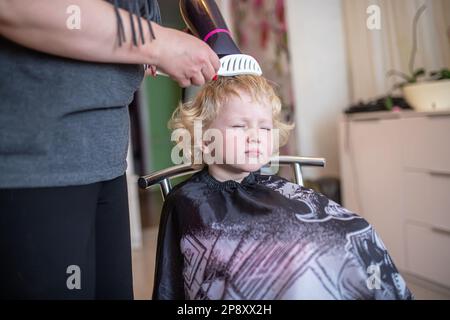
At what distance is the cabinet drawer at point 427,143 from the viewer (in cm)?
146

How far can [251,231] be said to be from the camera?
2.35 ft

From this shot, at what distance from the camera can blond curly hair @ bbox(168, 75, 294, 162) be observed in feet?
2.82

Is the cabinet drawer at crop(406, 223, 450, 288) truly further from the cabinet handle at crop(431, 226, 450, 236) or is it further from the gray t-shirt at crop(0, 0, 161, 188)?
the gray t-shirt at crop(0, 0, 161, 188)

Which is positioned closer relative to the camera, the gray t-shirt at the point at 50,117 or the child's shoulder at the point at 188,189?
the gray t-shirt at the point at 50,117

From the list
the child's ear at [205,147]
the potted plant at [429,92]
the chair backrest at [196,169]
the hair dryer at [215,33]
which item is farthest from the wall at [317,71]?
the hair dryer at [215,33]

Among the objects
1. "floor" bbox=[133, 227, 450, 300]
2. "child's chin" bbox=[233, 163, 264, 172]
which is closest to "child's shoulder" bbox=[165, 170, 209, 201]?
"child's chin" bbox=[233, 163, 264, 172]

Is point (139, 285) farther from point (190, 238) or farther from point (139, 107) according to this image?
point (139, 107)

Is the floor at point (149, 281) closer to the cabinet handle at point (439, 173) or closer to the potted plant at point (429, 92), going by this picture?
the cabinet handle at point (439, 173)

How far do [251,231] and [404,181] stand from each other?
1216mm

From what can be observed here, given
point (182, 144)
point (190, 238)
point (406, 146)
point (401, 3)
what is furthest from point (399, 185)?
point (190, 238)

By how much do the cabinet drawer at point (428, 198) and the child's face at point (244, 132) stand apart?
1.00 metres

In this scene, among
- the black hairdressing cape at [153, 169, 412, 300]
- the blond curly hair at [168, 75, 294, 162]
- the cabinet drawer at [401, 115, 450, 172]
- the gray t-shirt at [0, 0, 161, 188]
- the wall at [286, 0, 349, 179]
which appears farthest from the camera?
the wall at [286, 0, 349, 179]

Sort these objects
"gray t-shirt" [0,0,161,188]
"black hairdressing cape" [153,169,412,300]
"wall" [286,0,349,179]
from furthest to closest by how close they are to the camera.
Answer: "wall" [286,0,349,179] < "black hairdressing cape" [153,169,412,300] < "gray t-shirt" [0,0,161,188]

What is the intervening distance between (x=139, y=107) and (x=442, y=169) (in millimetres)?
3665
